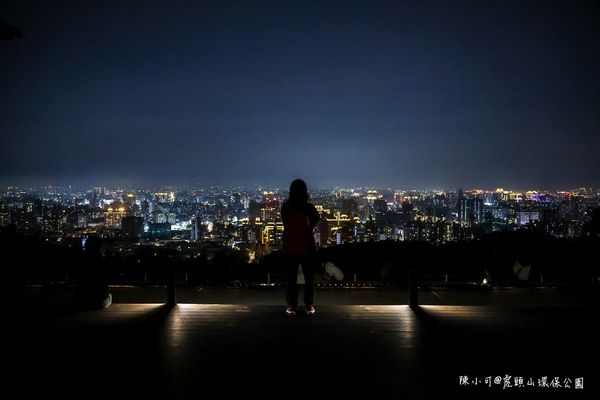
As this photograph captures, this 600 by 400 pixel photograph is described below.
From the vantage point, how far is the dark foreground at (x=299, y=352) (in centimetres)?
355

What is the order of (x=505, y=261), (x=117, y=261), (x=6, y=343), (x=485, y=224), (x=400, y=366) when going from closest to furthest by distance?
1. (x=400, y=366)
2. (x=6, y=343)
3. (x=505, y=261)
4. (x=117, y=261)
5. (x=485, y=224)

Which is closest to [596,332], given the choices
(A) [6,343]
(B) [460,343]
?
(B) [460,343]

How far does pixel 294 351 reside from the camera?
437 centimetres

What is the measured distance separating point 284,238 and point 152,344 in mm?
1896

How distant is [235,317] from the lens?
18.2 ft

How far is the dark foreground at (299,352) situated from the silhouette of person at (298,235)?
328 millimetres

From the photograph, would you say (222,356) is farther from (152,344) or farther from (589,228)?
(589,228)

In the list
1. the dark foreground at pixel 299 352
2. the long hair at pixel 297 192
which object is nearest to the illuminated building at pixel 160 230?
the dark foreground at pixel 299 352

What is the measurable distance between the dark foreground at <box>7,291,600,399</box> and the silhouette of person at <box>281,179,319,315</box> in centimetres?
33

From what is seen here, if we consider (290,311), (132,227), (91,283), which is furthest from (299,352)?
(132,227)

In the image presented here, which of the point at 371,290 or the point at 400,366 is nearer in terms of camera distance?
the point at 400,366

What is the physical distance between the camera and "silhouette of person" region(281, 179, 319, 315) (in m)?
5.49

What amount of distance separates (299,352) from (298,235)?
1.57 meters

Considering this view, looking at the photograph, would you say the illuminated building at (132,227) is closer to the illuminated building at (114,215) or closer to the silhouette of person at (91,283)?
the illuminated building at (114,215)
